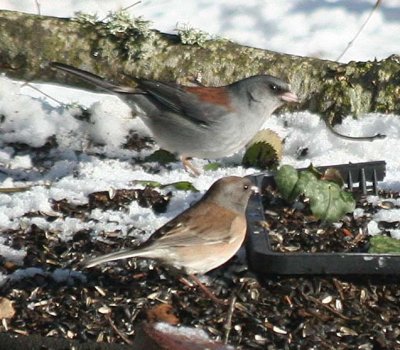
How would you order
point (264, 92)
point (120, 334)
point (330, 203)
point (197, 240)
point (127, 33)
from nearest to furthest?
point (120, 334)
point (197, 240)
point (330, 203)
point (264, 92)
point (127, 33)

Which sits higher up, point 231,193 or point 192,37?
point 192,37

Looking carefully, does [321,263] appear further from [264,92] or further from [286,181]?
[264,92]

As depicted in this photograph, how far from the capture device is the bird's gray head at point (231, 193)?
4887mm

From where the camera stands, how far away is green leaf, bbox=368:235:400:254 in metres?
4.72

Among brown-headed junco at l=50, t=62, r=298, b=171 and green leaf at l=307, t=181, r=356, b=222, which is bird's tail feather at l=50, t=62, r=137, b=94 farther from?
green leaf at l=307, t=181, r=356, b=222

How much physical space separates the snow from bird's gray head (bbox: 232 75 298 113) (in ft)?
0.93

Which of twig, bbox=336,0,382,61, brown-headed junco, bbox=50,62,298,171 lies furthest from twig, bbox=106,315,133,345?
twig, bbox=336,0,382,61

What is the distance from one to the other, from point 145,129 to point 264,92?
815mm

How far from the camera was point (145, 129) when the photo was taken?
6992 mm

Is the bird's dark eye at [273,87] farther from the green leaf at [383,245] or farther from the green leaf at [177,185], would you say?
the green leaf at [383,245]

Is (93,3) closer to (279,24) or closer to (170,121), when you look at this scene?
(279,24)

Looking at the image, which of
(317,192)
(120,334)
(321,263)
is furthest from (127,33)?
(120,334)

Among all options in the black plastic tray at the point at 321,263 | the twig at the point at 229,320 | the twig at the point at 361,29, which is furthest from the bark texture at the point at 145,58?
the twig at the point at 229,320

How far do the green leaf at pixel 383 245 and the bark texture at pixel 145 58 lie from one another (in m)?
2.25
